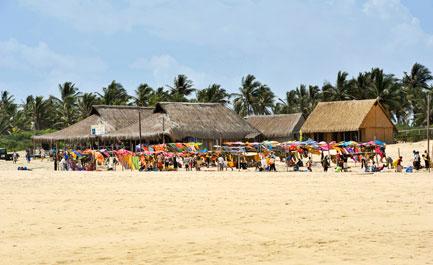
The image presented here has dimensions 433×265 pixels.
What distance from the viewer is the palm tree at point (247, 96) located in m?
63.2

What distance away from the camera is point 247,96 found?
63.9 m

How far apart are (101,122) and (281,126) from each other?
1511 centimetres

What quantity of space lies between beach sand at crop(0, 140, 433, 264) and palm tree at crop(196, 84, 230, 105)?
1629 inches

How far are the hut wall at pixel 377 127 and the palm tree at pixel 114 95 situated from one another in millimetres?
26611

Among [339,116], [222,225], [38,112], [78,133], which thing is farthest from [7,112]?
[222,225]

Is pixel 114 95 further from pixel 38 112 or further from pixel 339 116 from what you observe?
pixel 339 116

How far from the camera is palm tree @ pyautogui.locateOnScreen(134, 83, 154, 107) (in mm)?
62219

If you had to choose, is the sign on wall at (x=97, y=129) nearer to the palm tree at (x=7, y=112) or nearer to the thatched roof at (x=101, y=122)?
the thatched roof at (x=101, y=122)

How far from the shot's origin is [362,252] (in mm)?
8539

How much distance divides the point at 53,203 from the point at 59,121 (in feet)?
172

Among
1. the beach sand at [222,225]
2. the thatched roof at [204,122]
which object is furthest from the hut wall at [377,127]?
the beach sand at [222,225]

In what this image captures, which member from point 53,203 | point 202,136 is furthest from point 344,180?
point 202,136

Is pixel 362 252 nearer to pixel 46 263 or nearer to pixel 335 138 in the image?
pixel 46 263

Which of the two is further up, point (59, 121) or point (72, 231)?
point (59, 121)
